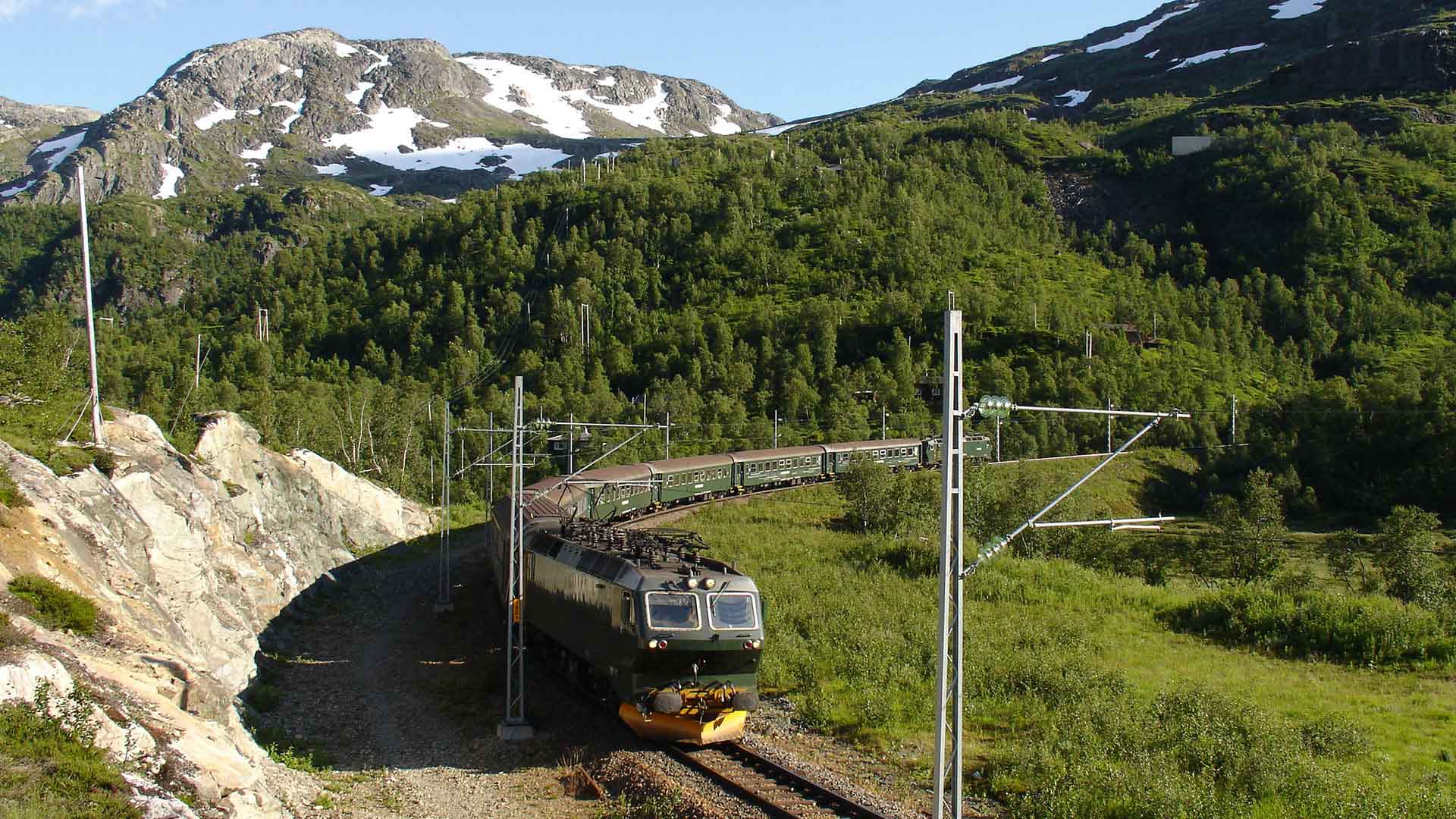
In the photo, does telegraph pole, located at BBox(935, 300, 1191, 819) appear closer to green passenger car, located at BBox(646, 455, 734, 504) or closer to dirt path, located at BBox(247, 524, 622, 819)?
dirt path, located at BBox(247, 524, 622, 819)

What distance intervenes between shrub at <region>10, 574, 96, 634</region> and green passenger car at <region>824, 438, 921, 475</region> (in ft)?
145

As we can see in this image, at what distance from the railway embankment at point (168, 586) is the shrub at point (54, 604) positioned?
0.32 feet

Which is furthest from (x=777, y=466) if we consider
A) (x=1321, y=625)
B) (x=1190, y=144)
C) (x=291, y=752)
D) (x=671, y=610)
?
(x=1190, y=144)

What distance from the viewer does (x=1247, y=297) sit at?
4154 inches

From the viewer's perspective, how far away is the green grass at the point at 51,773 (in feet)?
32.1

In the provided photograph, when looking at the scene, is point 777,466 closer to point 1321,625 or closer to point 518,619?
point 1321,625

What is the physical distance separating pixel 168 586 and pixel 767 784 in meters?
15.2

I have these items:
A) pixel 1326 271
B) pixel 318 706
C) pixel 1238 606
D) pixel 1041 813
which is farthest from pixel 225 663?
pixel 1326 271

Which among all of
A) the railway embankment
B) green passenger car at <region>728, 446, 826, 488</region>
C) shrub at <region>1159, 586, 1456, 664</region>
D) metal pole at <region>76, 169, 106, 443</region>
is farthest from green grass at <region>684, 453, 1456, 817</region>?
metal pole at <region>76, 169, 106, 443</region>

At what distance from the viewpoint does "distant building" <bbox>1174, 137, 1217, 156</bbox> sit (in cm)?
14538

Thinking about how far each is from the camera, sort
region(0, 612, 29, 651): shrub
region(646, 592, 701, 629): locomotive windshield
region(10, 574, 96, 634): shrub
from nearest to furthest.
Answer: region(0, 612, 29, 651): shrub < region(10, 574, 96, 634): shrub < region(646, 592, 701, 629): locomotive windshield

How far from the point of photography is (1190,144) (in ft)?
480

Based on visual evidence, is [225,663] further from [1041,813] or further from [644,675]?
[1041,813]

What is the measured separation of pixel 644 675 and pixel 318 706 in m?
9.20
